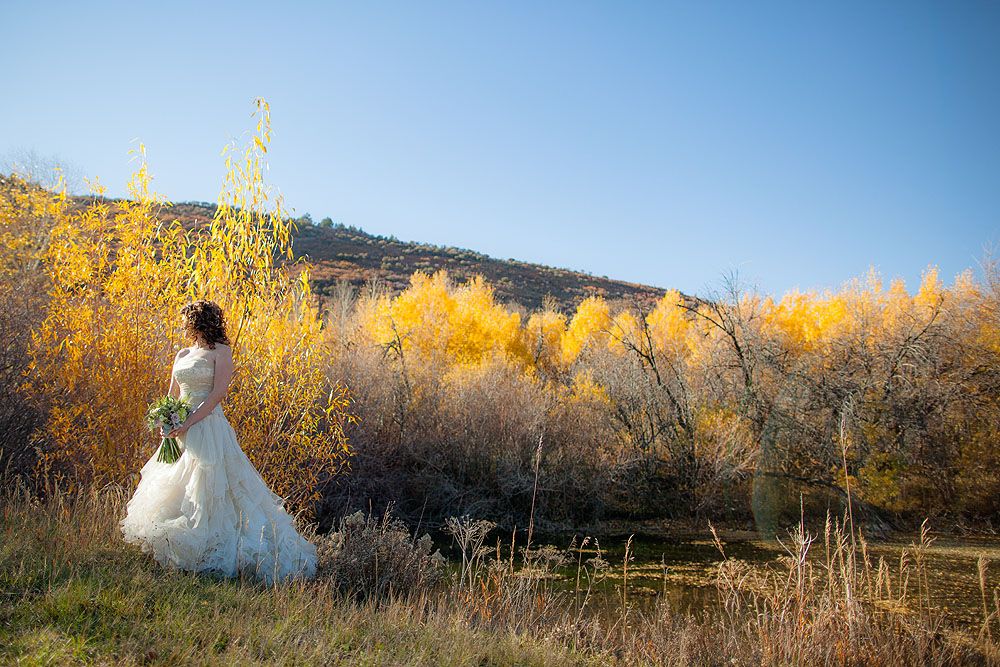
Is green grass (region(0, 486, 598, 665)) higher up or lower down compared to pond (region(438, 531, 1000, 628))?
higher up

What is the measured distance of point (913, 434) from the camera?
17938 mm

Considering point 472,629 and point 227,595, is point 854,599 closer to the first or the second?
point 472,629

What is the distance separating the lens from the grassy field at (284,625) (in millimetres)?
3543

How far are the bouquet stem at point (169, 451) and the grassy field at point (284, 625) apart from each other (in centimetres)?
69

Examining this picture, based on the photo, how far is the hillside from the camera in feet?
188

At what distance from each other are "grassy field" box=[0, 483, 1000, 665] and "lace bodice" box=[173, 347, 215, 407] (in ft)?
4.02

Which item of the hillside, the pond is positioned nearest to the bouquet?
the pond

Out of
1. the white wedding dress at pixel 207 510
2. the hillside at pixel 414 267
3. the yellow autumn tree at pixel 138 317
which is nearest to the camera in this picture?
the white wedding dress at pixel 207 510

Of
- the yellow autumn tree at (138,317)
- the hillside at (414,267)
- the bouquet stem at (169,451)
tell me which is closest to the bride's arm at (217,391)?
the bouquet stem at (169,451)

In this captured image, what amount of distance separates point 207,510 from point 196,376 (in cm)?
105

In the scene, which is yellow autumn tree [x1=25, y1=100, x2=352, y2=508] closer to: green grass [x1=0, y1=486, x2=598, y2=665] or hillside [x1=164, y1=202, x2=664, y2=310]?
green grass [x1=0, y1=486, x2=598, y2=665]

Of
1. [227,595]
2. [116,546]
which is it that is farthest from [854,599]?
[116,546]

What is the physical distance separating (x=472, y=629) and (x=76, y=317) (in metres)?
5.67

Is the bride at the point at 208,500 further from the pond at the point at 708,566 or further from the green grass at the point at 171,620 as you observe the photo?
the pond at the point at 708,566
